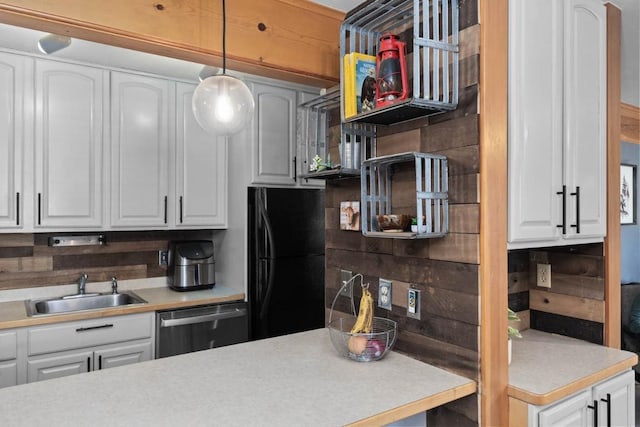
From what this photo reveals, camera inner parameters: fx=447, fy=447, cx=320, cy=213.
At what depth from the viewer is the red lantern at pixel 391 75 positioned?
1569mm

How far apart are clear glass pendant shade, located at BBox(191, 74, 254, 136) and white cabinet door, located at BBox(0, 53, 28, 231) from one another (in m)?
1.59

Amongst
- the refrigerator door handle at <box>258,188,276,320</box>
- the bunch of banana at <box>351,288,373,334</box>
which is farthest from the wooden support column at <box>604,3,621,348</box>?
the refrigerator door handle at <box>258,188,276,320</box>

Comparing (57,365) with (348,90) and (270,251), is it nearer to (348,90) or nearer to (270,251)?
(270,251)

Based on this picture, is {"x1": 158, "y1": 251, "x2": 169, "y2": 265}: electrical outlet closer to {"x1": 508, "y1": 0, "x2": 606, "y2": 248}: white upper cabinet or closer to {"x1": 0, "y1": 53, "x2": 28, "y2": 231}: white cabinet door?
{"x1": 0, "y1": 53, "x2": 28, "y2": 231}: white cabinet door

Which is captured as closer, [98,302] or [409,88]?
[409,88]

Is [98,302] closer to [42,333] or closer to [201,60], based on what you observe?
[42,333]

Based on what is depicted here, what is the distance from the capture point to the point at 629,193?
448 cm

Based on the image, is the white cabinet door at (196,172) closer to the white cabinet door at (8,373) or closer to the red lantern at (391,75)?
the white cabinet door at (8,373)

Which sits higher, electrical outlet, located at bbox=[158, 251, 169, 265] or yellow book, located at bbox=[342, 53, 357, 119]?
yellow book, located at bbox=[342, 53, 357, 119]

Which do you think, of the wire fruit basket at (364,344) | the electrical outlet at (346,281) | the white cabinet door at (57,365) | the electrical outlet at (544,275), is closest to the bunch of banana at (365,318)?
the wire fruit basket at (364,344)

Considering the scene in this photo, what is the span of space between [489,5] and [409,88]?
370 millimetres

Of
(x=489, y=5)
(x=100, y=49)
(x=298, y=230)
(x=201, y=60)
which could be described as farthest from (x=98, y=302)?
(x=489, y=5)

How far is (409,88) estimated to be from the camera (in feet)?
5.45

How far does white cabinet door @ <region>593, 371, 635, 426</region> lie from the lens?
1700 mm
